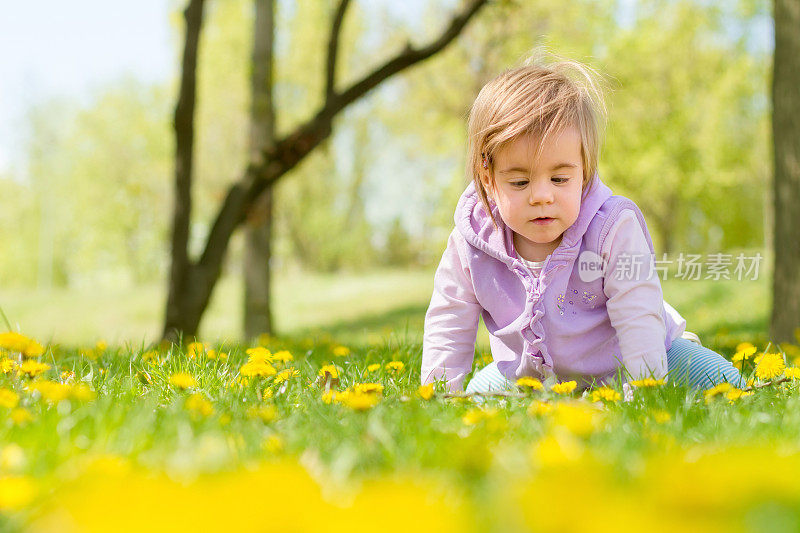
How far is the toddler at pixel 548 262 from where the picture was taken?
273cm

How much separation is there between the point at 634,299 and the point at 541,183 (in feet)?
1.99

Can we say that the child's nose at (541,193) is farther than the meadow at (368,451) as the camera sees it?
Yes

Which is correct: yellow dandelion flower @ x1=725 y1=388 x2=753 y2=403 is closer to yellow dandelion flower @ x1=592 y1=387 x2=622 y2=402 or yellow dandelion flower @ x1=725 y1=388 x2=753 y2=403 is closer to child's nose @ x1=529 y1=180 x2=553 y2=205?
yellow dandelion flower @ x1=592 y1=387 x2=622 y2=402

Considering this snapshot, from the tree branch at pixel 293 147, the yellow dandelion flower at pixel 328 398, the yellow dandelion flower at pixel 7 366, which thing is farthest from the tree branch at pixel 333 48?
the yellow dandelion flower at pixel 328 398

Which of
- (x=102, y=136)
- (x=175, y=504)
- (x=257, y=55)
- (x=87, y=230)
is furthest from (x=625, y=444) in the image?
(x=87, y=230)

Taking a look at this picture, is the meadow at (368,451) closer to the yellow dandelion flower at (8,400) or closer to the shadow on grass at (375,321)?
the yellow dandelion flower at (8,400)

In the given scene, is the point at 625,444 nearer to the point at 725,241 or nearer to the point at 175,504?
the point at 175,504

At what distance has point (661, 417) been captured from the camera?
6.06 feet

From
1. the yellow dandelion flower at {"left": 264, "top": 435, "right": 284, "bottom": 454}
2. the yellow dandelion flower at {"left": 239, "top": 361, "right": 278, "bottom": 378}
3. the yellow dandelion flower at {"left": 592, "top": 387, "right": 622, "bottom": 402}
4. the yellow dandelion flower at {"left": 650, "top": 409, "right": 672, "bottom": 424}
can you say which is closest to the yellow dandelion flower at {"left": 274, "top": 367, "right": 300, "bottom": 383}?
the yellow dandelion flower at {"left": 239, "top": 361, "right": 278, "bottom": 378}

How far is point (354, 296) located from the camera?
1773 centimetres

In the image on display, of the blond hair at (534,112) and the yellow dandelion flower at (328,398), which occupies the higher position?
the blond hair at (534,112)

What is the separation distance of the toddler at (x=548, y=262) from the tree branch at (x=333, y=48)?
3667 mm

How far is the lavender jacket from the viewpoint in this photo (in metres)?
2.79

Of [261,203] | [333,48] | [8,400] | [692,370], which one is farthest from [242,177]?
[8,400]
